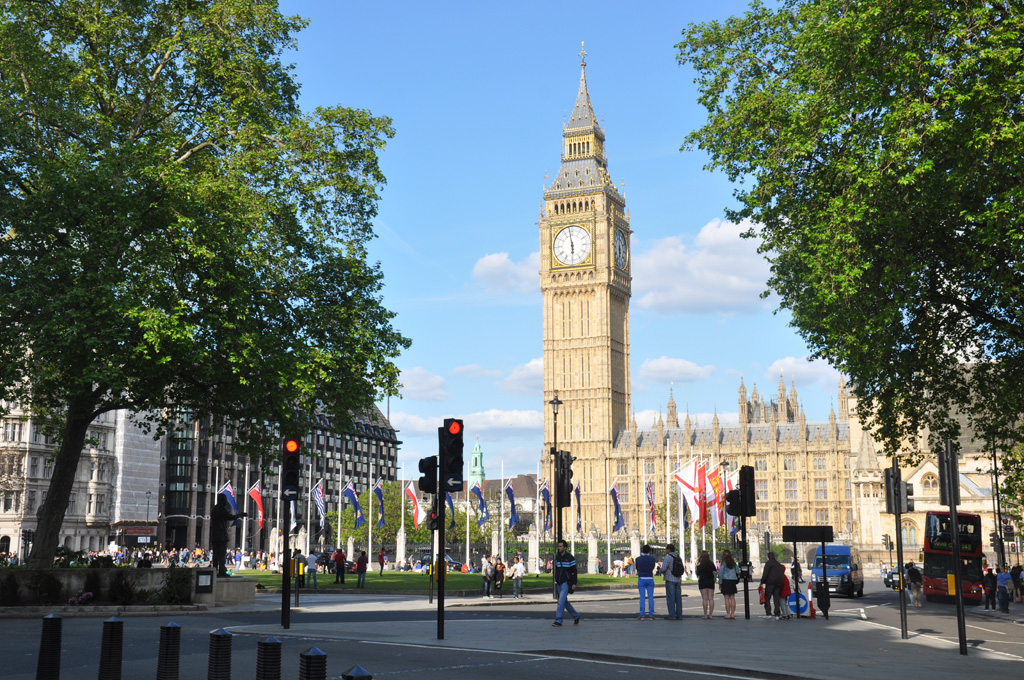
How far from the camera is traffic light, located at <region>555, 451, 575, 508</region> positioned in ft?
79.7

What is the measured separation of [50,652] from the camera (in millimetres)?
10148

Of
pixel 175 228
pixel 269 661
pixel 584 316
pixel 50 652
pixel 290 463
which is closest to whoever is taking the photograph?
pixel 269 661

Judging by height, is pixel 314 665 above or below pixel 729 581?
above

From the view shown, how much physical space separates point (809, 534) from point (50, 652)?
21855mm

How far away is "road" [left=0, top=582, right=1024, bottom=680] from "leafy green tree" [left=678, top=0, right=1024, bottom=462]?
648 cm

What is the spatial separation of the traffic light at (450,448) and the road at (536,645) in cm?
279

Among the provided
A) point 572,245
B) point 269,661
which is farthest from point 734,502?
point 572,245

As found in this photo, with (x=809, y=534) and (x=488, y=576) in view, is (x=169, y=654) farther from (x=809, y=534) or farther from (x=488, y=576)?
(x=488, y=576)

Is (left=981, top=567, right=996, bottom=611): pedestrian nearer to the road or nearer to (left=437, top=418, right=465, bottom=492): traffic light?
the road

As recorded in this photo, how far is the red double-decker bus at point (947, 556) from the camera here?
137 ft

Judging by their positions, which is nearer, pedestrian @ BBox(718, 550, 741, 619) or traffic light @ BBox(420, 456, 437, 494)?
traffic light @ BBox(420, 456, 437, 494)

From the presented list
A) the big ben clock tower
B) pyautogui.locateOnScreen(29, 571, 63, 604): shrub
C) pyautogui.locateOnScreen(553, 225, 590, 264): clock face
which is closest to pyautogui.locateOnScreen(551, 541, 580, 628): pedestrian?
pyautogui.locateOnScreen(29, 571, 63, 604): shrub

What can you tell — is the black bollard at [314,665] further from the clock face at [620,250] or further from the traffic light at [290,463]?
the clock face at [620,250]

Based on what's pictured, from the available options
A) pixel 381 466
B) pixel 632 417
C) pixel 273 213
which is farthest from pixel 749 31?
pixel 381 466
